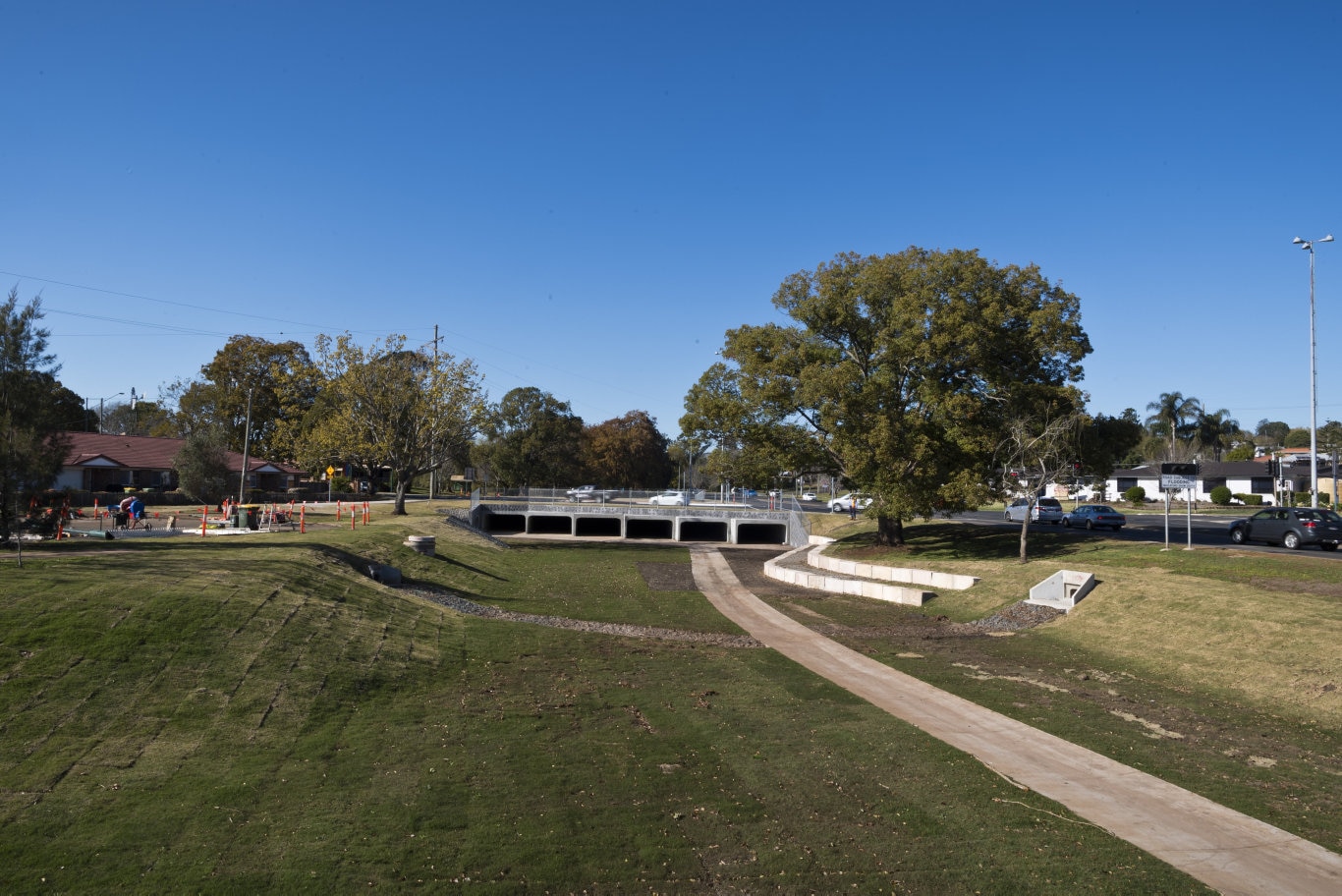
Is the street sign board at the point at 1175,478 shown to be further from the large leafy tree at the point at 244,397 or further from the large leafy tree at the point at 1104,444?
the large leafy tree at the point at 244,397

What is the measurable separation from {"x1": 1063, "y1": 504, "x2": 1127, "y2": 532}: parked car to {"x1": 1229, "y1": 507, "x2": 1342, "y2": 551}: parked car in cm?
1079

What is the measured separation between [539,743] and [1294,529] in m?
29.3

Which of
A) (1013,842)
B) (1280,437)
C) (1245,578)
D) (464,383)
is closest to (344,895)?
(1013,842)

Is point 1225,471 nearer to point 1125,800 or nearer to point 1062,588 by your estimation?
point 1062,588

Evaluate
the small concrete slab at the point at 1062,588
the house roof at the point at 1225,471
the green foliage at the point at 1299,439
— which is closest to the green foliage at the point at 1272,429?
the green foliage at the point at 1299,439

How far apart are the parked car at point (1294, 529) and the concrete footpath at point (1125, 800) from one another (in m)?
20.2

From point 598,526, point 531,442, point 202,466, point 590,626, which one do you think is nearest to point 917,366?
point 590,626

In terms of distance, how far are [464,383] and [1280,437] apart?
646ft

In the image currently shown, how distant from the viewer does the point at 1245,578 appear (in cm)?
2127

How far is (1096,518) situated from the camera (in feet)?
139

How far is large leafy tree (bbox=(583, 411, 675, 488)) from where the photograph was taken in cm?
10019

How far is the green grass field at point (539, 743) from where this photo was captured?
8.15 m

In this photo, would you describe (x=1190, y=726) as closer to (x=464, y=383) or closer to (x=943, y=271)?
(x=943, y=271)

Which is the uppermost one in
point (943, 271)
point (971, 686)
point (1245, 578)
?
point (943, 271)
